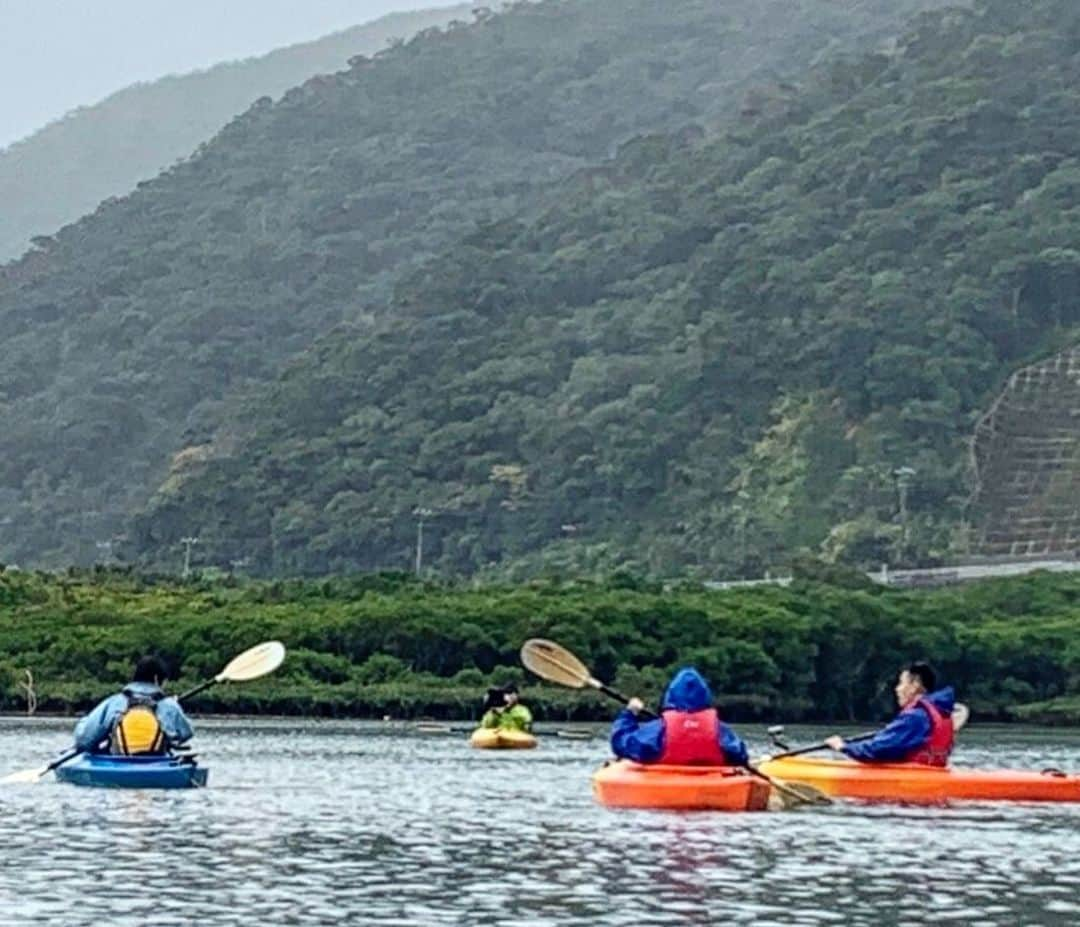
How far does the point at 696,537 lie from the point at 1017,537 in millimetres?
12024

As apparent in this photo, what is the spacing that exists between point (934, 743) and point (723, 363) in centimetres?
8483

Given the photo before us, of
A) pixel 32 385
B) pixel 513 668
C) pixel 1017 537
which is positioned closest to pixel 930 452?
pixel 1017 537

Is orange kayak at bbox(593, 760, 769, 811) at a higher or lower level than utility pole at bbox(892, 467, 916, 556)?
lower

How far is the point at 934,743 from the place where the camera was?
107 feet

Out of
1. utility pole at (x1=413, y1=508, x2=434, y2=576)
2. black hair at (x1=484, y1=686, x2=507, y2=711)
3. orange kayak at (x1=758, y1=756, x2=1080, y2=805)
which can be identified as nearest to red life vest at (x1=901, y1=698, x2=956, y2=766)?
orange kayak at (x1=758, y1=756, x2=1080, y2=805)

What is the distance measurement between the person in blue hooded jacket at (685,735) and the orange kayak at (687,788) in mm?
135

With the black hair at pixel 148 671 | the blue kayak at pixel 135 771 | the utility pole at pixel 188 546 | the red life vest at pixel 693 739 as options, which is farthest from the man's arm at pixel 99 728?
the utility pole at pixel 188 546

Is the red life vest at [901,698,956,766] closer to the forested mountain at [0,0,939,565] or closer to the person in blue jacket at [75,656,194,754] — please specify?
the person in blue jacket at [75,656,194,754]

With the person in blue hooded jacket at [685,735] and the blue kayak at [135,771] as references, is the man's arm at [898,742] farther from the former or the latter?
the blue kayak at [135,771]

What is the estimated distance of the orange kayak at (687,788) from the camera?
29.5m

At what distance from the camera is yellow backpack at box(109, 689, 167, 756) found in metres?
31.5

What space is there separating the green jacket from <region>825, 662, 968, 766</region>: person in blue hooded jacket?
56.3 ft

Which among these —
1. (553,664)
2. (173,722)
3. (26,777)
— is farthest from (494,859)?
(553,664)

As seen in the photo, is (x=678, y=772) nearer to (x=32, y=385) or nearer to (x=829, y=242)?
(x=829, y=242)
